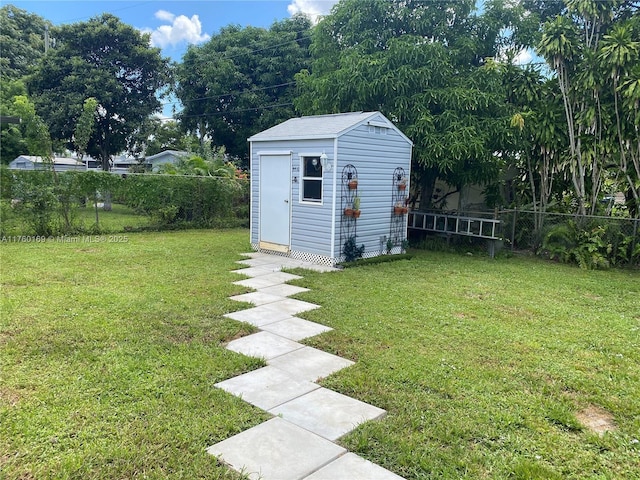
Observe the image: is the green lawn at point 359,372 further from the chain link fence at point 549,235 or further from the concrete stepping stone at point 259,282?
the chain link fence at point 549,235

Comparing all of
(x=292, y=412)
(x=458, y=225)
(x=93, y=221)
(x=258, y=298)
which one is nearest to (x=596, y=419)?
(x=292, y=412)

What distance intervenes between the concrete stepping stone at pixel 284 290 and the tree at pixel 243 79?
15027 mm

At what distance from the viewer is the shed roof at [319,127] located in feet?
24.0

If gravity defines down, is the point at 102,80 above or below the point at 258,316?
above

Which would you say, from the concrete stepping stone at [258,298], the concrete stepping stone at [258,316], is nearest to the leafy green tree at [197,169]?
the concrete stepping stone at [258,298]

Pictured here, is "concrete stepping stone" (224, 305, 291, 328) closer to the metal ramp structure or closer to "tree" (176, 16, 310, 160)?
the metal ramp structure

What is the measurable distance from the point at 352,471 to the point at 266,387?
1.02 meters

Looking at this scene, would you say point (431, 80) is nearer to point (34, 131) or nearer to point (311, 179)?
point (311, 179)

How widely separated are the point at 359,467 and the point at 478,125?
25.4 ft

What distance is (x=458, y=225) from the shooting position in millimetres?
9227

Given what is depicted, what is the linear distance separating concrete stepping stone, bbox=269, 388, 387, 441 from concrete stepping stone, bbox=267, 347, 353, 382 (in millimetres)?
298

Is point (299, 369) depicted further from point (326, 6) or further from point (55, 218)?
point (326, 6)

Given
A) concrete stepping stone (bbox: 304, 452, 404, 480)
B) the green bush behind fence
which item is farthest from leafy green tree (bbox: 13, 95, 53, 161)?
concrete stepping stone (bbox: 304, 452, 404, 480)

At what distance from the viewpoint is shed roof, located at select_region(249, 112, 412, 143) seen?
730 centimetres
